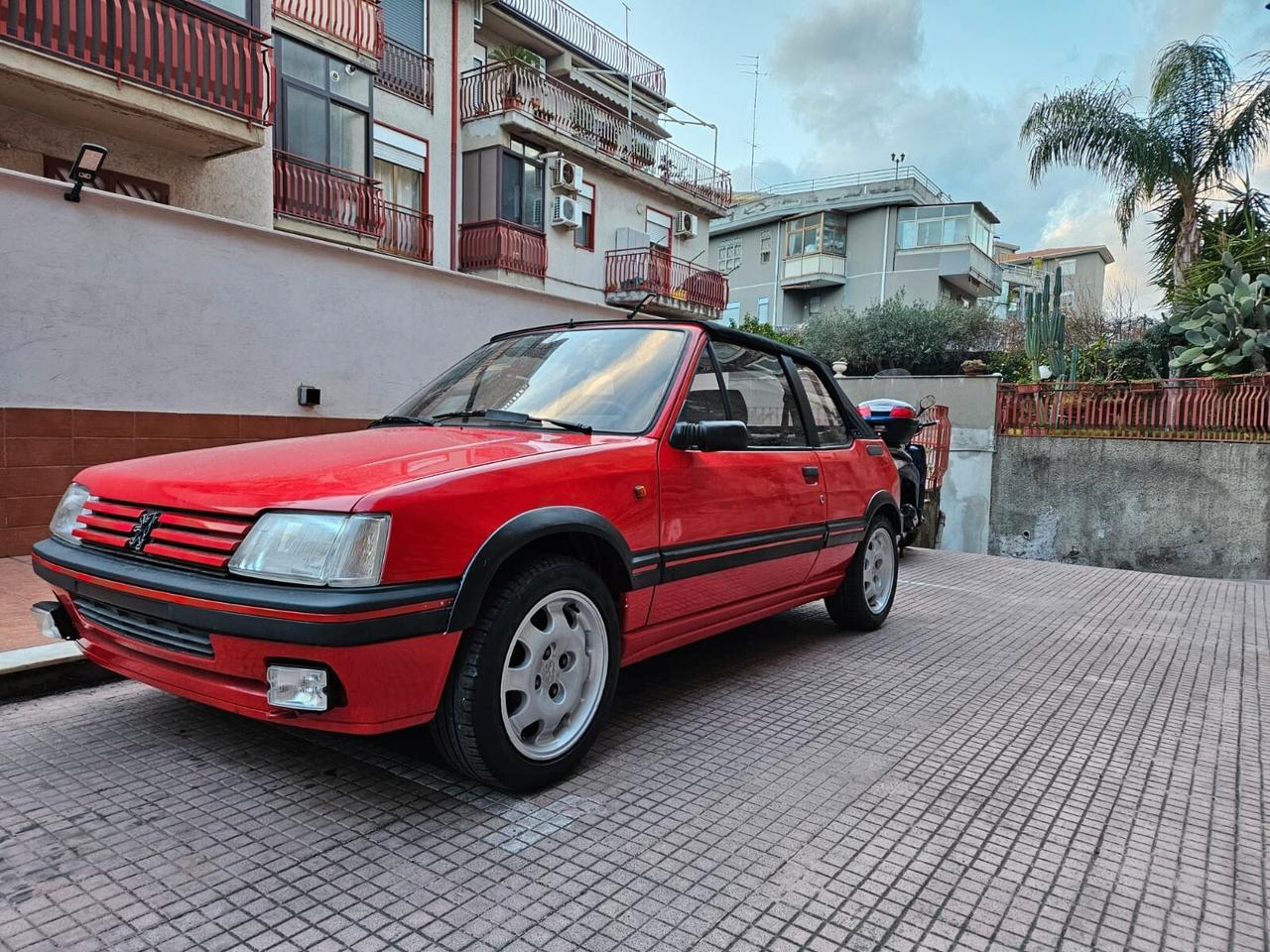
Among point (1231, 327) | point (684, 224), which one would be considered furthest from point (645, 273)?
point (1231, 327)

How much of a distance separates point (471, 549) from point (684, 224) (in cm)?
2062

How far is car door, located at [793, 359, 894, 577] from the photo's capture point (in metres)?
4.48

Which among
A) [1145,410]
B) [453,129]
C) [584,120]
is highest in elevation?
A: [584,120]

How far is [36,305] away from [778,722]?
5797 mm

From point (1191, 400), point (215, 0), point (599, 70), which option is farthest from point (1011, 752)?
point (599, 70)

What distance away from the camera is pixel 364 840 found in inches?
91.5

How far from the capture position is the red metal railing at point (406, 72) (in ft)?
48.2

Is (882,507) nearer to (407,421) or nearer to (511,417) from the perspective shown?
(511,417)

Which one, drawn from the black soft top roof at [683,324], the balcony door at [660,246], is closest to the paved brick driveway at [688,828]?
the black soft top roof at [683,324]

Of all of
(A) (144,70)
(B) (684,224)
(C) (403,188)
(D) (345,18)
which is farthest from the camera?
(B) (684,224)

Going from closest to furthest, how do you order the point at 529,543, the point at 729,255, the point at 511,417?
the point at 529,543
the point at 511,417
the point at 729,255

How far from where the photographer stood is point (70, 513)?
9.55 feet

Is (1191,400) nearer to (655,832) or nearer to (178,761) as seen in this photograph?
(655,832)

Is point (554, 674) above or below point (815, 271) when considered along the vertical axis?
below
